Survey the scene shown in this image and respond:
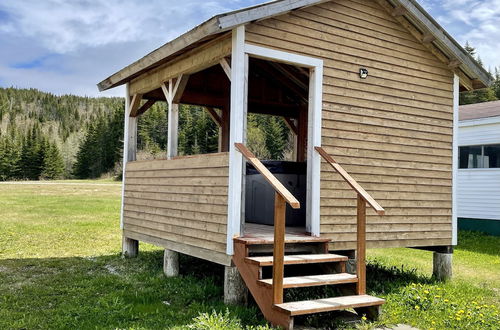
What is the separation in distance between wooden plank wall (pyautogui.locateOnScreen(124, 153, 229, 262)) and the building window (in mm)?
10910

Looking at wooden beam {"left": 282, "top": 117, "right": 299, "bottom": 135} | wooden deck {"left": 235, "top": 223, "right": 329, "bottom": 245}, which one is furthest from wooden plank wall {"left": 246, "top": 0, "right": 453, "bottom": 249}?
Answer: wooden beam {"left": 282, "top": 117, "right": 299, "bottom": 135}

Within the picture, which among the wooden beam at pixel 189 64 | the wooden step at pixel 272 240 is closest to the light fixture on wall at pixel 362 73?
the wooden beam at pixel 189 64

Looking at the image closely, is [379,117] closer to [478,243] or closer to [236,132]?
[236,132]

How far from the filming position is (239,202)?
5672mm

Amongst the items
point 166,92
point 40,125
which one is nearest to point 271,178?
point 166,92

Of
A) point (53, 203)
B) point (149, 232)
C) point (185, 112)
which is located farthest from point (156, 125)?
point (149, 232)

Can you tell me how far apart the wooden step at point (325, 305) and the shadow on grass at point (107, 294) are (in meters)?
0.53

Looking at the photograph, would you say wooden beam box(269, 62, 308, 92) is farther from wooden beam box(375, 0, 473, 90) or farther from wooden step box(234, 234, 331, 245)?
wooden step box(234, 234, 331, 245)

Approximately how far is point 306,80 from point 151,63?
3337mm

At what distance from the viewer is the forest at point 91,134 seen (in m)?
30.9

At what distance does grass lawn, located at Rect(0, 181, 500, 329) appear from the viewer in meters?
5.17

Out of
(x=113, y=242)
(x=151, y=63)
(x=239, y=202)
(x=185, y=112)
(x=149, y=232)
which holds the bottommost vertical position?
(x=113, y=242)

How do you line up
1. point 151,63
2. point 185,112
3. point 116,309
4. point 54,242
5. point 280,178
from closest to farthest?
1. point 116,309
2. point 151,63
3. point 280,178
4. point 54,242
5. point 185,112

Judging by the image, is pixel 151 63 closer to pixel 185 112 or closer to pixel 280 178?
pixel 280 178
